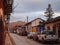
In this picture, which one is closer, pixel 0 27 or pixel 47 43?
pixel 0 27

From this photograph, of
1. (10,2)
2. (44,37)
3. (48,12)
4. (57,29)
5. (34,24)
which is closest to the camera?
(10,2)

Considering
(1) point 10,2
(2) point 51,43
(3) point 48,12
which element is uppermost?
(3) point 48,12

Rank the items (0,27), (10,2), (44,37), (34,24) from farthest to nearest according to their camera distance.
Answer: (34,24) → (44,37) → (10,2) → (0,27)

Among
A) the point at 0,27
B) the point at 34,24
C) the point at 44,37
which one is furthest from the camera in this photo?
the point at 34,24

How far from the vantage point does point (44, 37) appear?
30562mm

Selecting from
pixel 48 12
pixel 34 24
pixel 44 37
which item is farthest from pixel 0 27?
pixel 48 12

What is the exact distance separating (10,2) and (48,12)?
104 meters

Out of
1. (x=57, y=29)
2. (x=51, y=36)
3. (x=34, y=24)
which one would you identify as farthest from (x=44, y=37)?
(x=34, y=24)

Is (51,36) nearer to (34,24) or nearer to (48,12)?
(34,24)

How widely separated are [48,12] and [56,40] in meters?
81.7

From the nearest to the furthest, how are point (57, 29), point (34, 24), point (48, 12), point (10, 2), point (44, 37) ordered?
1. point (10, 2)
2. point (44, 37)
3. point (57, 29)
4. point (34, 24)
5. point (48, 12)

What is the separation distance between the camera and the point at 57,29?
42938 mm

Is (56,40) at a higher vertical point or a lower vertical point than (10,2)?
lower

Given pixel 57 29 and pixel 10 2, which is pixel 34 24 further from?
pixel 10 2
